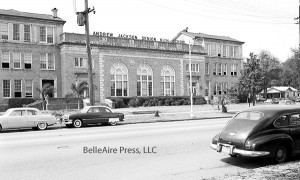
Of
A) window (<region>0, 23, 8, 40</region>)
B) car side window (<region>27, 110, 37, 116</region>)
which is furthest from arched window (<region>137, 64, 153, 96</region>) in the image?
car side window (<region>27, 110, 37, 116</region>)

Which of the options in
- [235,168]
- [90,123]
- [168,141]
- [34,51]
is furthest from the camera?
[34,51]

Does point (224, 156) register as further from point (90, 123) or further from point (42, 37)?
point (42, 37)

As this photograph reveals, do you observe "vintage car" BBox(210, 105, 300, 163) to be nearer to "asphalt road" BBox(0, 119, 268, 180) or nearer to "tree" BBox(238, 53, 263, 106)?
"asphalt road" BBox(0, 119, 268, 180)

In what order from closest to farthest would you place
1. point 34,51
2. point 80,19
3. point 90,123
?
point 90,123, point 80,19, point 34,51

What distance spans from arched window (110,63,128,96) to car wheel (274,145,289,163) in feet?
121

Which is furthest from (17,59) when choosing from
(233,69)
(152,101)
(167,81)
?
(233,69)

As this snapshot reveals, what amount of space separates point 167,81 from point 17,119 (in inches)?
1317

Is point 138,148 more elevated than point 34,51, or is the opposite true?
point 34,51

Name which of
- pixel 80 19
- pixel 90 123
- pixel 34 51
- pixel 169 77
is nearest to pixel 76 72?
pixel 34 51

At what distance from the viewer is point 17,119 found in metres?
17.6

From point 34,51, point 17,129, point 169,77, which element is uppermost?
point 34,51

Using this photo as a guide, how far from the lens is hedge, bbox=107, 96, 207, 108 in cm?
4121

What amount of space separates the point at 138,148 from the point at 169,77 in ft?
129

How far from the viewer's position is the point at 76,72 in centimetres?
4062
